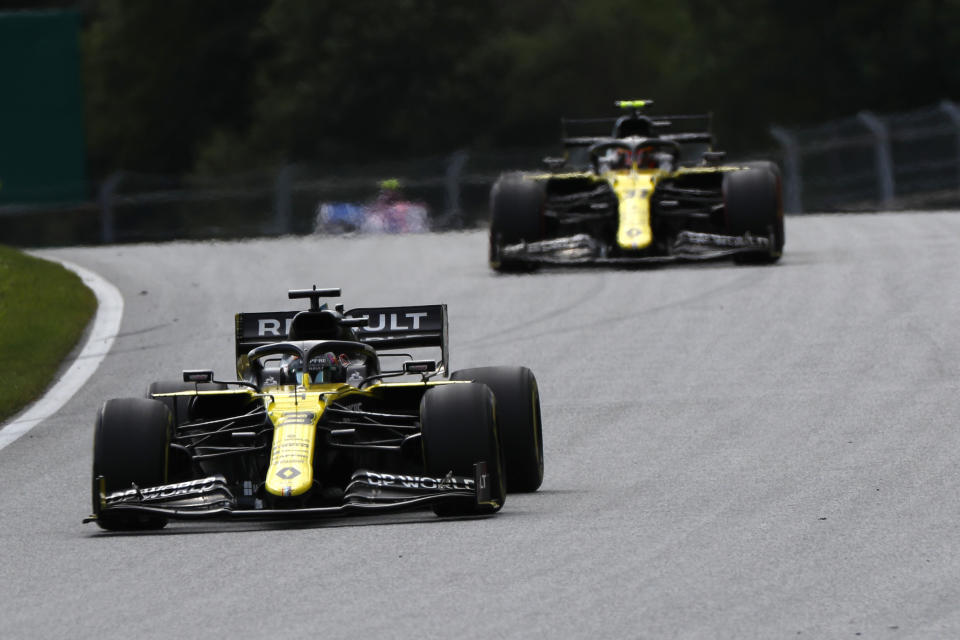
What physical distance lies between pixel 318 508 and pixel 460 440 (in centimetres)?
77

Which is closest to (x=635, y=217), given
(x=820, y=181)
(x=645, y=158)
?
(x=645, y=158)

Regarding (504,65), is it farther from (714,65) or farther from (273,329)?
(273,329)

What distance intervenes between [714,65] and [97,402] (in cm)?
5268

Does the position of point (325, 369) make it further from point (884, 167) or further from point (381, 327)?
point (884, 167)

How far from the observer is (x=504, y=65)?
65812 millimetres

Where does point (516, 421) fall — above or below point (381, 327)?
below

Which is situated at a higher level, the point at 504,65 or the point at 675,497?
the point at 504,65

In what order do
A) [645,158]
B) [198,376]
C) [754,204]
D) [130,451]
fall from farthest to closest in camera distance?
1. [645,158]
2. [754,204]
3. [198,376]
4. [130,451]

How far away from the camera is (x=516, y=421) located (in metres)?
11.6

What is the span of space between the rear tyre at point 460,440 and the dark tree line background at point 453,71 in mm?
48146

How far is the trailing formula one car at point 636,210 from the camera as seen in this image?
2175 centimetres

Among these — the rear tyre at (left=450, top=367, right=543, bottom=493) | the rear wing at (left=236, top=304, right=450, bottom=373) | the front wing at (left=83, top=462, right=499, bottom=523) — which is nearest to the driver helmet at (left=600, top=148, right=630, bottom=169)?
the rear wing at (left=236, top=304, right=450, bottom=373)

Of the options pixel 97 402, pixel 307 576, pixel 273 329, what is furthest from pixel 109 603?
pixel 97 402

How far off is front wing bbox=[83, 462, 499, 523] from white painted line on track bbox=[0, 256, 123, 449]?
3629 millimetres
